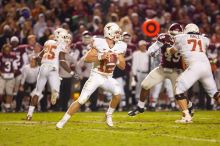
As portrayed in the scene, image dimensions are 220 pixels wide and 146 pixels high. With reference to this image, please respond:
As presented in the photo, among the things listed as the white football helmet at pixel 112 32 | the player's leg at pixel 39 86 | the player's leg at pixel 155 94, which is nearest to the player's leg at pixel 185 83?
the white football helmet at pixel 112 32

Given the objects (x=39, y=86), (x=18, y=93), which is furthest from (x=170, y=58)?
(x=18, y=93)

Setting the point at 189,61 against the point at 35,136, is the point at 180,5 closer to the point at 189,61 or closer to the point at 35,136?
the point at 189,61

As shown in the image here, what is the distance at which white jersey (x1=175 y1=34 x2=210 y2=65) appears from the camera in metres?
10.4

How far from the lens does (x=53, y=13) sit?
667 inches

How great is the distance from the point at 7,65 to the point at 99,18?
288 cm

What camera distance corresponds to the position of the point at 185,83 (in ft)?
33.8

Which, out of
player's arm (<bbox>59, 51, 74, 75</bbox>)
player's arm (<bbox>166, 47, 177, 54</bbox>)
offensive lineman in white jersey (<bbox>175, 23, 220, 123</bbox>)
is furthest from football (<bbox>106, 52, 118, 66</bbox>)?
player's arm (<bbox>59, 51, 74, 75</bbox>)

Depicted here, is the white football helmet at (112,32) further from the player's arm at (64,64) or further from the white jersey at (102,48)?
the player's arm at (64,64)

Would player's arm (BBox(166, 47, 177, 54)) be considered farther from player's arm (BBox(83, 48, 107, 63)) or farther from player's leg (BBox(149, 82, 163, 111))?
player's leg (BBox(149, 82, 163, 111))

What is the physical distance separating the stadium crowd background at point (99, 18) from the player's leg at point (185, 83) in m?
4.91

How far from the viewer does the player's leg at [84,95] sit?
9102 millimetres

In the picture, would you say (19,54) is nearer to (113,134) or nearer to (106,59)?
(106,59)

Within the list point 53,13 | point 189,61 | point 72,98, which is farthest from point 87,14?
point 189,61

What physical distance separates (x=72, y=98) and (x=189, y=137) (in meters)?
7.99
